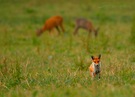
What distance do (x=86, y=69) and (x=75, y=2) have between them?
75.8ft

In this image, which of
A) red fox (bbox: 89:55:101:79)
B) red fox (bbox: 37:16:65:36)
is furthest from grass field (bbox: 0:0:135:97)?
red fox (bbox: 37:16:65:36)

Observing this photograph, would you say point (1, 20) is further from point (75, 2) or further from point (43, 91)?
point (43, 91)

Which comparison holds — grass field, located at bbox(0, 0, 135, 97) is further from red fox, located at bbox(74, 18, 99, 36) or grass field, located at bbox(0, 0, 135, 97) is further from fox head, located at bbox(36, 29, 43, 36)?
red fox, located at bbox(74, 18, 99, 36)

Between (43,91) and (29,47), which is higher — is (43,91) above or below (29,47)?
above

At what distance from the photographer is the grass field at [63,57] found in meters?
8.24

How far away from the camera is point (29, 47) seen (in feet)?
55.2

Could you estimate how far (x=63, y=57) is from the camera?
13.9 meters

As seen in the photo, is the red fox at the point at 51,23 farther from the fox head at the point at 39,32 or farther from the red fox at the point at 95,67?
the red fox at the point at 95,67

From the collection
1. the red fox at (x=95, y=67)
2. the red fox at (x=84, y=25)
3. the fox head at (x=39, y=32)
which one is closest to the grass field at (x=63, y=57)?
the red fox at (x=95, y=67)

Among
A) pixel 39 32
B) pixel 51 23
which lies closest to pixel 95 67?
pixel 39 32

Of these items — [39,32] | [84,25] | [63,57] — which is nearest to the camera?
[63,57]

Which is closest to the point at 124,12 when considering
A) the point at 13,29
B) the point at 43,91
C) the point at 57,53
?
the point at 13,29

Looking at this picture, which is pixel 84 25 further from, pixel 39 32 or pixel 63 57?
pixel 63 57

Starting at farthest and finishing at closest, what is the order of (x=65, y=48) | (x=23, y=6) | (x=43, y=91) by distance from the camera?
(x=23, y=6), (x=65, y=48), (x=43, y=91)
